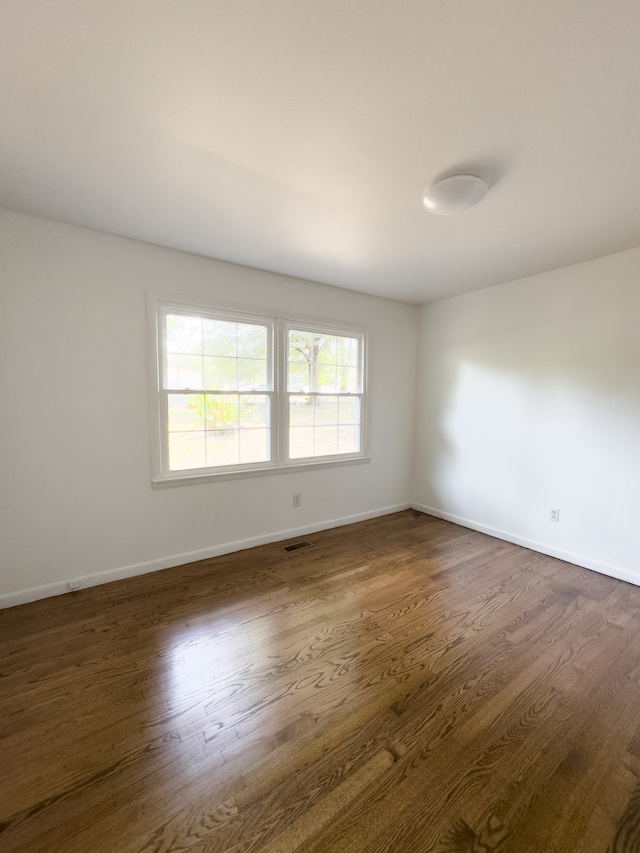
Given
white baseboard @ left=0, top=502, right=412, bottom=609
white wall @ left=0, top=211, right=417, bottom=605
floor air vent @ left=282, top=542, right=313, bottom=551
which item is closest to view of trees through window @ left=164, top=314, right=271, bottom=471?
white wall @ left=0, top=211, right=417, bottom=605

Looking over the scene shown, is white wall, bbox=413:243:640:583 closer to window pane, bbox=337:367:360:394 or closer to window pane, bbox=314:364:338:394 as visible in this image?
window pane, bbox=337:367:360:394

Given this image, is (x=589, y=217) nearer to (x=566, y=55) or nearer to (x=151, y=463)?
(x=566, y=55)

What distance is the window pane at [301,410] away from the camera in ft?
11.1

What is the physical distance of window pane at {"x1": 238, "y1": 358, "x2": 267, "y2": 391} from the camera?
10.1ft

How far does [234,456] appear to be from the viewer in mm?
3102

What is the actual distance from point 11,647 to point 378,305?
4.01 m

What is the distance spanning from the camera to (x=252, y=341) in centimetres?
313

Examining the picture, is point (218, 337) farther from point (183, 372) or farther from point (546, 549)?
point (546, 549)

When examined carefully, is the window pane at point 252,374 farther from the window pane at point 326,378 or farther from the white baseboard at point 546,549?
the white baseboard at point 546,549

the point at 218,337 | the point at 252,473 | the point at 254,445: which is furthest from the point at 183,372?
the point at 252,473

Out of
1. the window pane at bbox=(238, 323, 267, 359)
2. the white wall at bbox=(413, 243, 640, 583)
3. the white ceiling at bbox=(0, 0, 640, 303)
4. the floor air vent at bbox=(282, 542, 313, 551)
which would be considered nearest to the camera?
the white ceiling at bbox=(0, 0, 640, 303)

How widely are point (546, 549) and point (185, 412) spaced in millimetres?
3378

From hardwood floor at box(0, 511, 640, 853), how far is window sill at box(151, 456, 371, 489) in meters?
0.73

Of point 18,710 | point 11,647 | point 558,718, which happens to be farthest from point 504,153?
point 11,647
